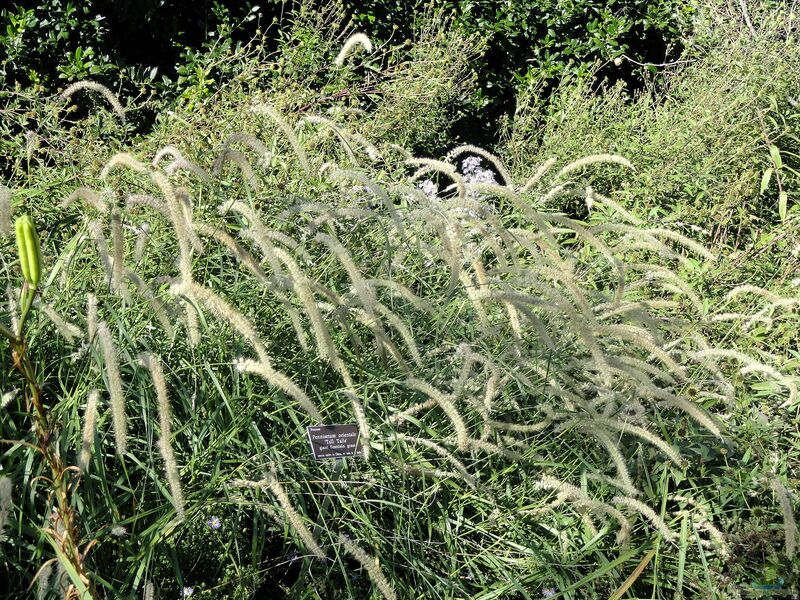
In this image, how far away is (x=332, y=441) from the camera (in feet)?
8.22

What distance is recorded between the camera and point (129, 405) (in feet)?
8.40

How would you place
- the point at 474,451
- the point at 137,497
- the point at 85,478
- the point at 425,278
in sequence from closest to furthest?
the point at 85,478 → the point at 137,497 → the point at 474,451 → the point at 425,278

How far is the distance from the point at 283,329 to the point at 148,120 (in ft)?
12.2

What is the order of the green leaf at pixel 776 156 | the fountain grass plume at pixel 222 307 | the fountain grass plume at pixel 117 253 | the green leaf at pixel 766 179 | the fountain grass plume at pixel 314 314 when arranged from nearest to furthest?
the fountain grass plume at pixel 222 307
the fountain grass plume at pixel 314 314
the fountain grass plume at pixel 117 253
the green leaf at pixel 766 179
the green leaf at pixel 776 156

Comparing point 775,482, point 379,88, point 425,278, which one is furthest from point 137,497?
point 379,88

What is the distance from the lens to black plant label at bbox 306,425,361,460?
2.49 metres

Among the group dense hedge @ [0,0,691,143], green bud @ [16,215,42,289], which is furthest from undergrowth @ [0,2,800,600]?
dense hedge @ [0,0,691,143]

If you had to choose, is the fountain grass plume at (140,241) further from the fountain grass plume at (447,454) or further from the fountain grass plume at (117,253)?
the fountain grass plume at (447,454)

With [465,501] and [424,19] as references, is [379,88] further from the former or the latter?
[465,501]

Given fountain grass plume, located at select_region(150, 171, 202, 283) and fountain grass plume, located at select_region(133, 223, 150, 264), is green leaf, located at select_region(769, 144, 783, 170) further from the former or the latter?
fountain grass plume, located at select_region(150, 171, 202, 283)

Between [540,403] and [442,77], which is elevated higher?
[442,77]

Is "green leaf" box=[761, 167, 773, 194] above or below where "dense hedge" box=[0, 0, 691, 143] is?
below

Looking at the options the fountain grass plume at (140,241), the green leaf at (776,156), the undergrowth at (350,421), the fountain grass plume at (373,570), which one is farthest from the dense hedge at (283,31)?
the fountain grass plume at (373,570)

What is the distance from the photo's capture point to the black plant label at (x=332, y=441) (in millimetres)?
2486
